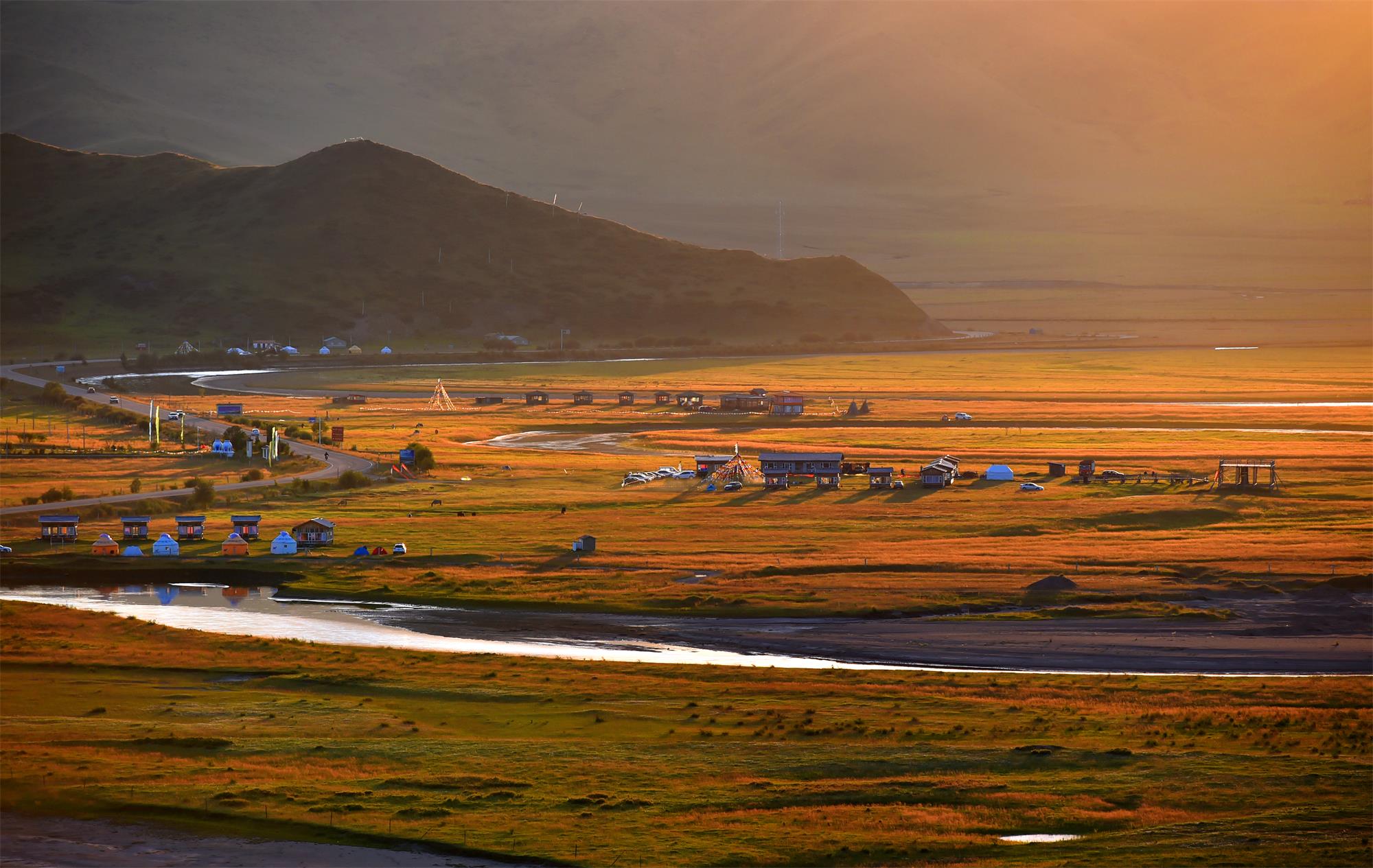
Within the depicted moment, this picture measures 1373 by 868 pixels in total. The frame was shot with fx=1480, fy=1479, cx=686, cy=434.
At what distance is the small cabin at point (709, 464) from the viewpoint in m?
101

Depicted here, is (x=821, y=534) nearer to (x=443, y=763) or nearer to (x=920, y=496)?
(x=920, y=496)

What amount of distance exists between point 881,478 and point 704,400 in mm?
65400

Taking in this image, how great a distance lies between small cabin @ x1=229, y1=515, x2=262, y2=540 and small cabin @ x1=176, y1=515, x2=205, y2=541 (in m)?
1.69

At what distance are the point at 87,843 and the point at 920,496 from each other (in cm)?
6336

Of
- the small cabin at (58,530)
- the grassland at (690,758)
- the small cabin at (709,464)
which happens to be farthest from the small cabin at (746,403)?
the grassland at (690,758)

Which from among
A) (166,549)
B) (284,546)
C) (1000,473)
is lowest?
(166,549)

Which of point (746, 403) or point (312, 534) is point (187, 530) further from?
point (746, 403)

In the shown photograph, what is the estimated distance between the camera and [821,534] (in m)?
79.1

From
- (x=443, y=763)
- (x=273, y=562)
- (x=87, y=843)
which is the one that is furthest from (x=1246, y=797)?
(x=273, y=562)

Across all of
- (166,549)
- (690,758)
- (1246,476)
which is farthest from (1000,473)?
(690,758)

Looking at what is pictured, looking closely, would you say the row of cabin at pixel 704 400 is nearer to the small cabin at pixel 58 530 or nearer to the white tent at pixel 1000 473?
the white tent at pixel 1000 473

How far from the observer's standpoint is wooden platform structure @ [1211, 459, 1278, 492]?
92.2 meters

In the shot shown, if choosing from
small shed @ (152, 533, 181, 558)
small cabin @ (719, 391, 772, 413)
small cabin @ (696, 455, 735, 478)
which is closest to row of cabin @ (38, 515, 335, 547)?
small shed @ (152, 533, 181, 558)

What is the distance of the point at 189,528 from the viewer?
76.8 m
